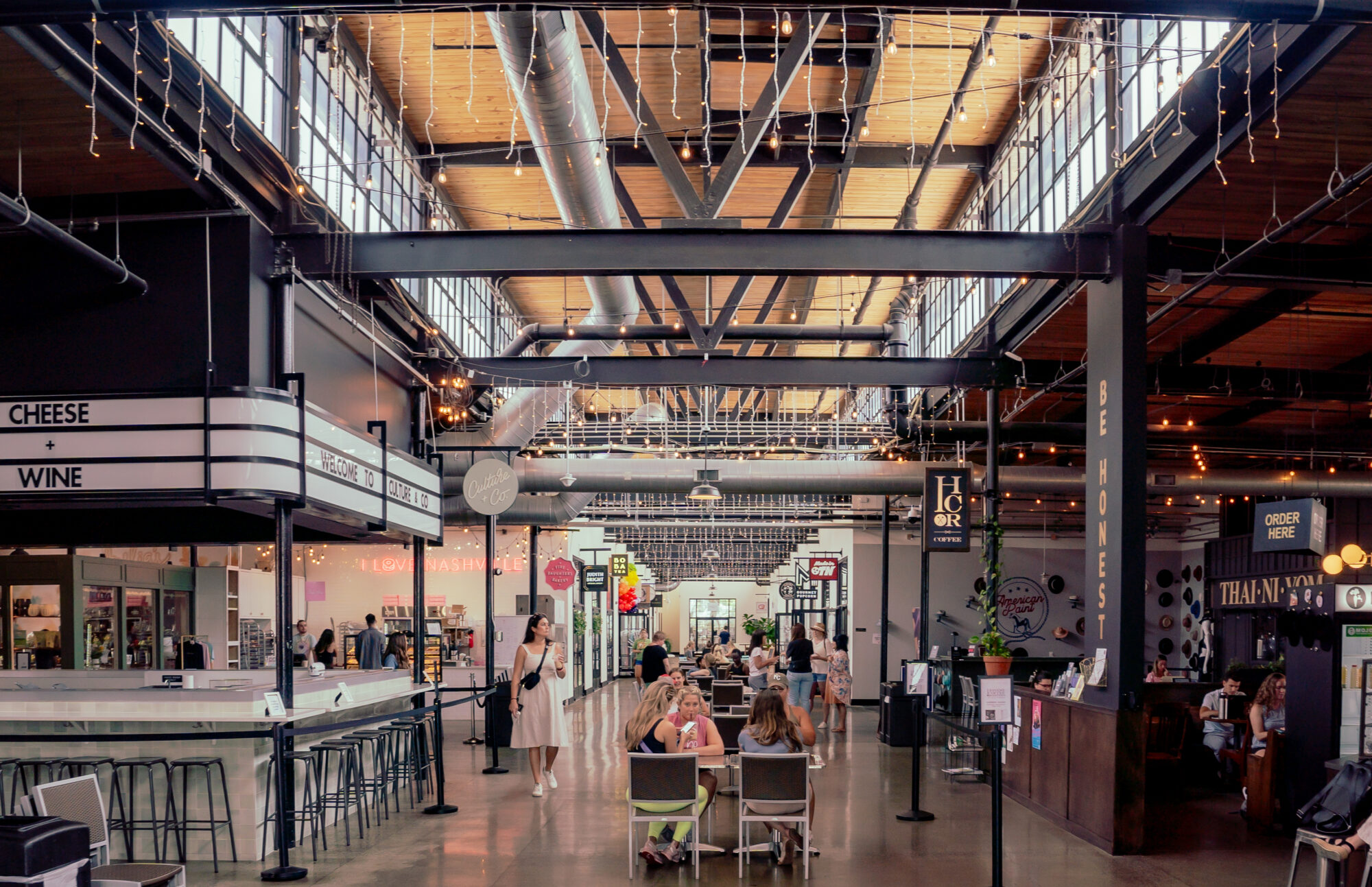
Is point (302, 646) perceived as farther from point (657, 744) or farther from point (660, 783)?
point (660, 783)

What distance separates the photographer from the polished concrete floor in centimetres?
759

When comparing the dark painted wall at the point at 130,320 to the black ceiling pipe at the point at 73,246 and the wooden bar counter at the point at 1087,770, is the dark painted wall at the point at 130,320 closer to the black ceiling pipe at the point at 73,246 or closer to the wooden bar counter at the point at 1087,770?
the black ceiling pipe at the point at 73,246

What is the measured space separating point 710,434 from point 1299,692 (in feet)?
31.0

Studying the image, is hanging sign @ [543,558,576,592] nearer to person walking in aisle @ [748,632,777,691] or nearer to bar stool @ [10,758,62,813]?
person walking in aisle @ [748,632,777,691]

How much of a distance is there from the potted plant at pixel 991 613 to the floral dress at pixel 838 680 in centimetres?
414

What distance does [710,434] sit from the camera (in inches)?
698

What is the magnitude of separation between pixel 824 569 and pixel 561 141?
17.3 metres

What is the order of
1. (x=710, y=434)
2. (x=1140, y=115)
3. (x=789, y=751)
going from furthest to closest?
(x=710, y=434)
(x=1140, y=115)
(x=789, y=751)

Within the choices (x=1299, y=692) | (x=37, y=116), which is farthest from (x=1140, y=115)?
(x=37, y=116)

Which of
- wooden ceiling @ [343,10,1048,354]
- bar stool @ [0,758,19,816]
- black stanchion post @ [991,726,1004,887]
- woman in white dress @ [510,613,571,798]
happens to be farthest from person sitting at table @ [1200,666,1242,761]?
bar stool @ [0,758,19,816]

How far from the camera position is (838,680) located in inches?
698

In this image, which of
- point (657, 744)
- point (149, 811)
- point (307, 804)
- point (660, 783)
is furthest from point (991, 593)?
point (149, 811)

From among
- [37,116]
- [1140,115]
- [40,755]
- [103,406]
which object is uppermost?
[1140,115]

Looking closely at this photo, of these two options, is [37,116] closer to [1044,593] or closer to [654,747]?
[654,747]
